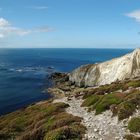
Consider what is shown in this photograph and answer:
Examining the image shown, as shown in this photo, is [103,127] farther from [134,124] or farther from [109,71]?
[109,71]

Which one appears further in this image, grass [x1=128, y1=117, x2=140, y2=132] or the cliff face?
the cliff face

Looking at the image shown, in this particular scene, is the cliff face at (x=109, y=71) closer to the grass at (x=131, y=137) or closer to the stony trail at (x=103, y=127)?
the stony trail at (x=103, y=127)

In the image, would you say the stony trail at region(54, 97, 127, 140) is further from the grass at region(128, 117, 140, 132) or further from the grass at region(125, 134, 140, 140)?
the grass at region(128, 117, 140, 132)

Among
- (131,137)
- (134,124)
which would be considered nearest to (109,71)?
(134,124)

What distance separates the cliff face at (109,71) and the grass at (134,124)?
2044 inches

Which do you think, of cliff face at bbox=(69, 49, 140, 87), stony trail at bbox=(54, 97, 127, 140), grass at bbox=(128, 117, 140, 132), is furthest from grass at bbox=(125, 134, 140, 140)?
cliff face at bbox=(69, 49, 140, 87)

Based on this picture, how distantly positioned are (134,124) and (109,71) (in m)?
65.8

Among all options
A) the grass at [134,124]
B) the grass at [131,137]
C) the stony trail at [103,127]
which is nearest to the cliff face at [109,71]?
the stony trail at [103,127]

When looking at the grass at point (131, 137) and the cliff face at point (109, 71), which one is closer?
the grass at point (131, 137)

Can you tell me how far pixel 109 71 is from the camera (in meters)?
88.8

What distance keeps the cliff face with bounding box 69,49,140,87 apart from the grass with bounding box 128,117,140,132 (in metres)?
51.9

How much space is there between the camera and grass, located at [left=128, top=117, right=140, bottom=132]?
894 inches

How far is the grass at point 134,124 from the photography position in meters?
22.7

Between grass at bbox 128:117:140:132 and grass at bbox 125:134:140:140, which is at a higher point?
grass at bbox 128:117:140:132
